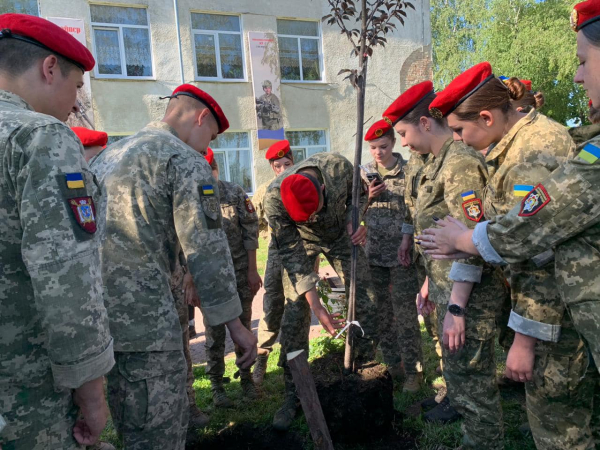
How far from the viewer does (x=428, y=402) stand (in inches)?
152

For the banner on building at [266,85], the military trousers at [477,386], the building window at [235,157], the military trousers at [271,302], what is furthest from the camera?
the building window at [235,157]

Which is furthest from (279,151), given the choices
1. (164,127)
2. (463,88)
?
(463,88)

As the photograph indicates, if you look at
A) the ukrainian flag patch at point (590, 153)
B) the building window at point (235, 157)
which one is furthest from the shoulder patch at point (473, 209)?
the building window at point (235, 157)

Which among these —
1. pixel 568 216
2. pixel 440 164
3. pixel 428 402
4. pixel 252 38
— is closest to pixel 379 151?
pixel 440 164

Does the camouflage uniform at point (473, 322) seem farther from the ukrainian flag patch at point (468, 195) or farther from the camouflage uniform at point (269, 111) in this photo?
the camouflage uniform at point (269, 111)

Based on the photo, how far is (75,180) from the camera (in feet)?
5.16

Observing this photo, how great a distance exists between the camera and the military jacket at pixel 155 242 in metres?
2.18

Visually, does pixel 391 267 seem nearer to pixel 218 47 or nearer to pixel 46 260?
pixel 46 260

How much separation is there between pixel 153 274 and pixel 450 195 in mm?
1559

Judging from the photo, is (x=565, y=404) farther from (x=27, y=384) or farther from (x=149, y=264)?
(x=27, y=384)

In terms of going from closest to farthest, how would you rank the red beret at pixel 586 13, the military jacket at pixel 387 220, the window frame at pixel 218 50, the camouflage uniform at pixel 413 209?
the red beret at pixel 586 13 < the camouflage uniform at pixel 413 209 < the military jacket at pixel 387 220 < the window frame at pixel 218 50

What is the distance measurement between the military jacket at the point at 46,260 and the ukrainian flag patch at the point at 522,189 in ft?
5.48

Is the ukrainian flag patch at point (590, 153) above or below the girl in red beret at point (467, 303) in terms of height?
above

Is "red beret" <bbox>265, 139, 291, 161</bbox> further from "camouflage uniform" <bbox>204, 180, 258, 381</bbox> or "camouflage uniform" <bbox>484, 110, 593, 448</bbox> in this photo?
"camouflage uniform" <bbox>484, 110, 593, 448</bbox>
